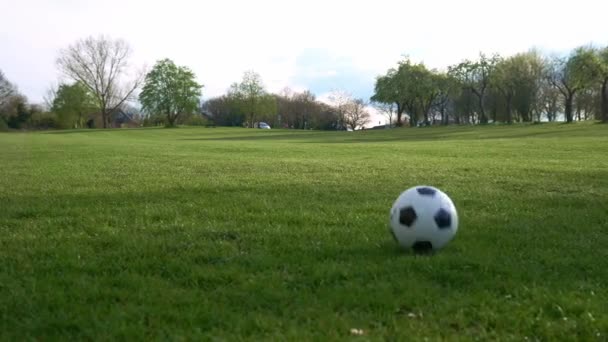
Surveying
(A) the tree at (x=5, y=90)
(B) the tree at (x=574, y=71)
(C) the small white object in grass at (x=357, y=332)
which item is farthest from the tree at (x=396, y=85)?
(C) the small white object in grass at (x=357, y=332)

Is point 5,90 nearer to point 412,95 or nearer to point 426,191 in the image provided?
point 412,95

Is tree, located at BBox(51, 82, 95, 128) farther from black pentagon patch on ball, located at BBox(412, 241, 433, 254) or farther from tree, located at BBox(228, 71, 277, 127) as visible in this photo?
black pentagon patch on ball, located at BBox(412, 241, 433, 254)

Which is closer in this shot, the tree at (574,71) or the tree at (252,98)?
the tree at (574,71)

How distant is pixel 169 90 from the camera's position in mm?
87812

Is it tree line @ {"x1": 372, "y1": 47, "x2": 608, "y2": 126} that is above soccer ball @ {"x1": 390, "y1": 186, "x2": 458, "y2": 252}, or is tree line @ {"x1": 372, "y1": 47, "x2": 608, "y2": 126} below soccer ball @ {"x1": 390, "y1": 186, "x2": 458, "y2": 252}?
above

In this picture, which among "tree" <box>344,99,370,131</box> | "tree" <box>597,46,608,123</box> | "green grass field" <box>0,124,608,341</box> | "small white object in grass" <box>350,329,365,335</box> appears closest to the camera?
"small white object in grass" <box>350,329,365,335</box>

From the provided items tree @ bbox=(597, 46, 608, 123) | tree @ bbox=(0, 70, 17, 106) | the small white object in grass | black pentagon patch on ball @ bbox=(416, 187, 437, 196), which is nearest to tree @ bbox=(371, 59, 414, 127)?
tree @ bbox=(597, 46, 608, 123)

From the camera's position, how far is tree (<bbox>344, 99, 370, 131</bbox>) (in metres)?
120

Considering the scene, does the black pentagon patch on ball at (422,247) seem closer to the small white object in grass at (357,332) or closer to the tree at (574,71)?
the small white object in grass at (357,332)

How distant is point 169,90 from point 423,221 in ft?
285

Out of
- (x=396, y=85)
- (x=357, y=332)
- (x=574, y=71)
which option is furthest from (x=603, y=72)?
(x=357, y=332)

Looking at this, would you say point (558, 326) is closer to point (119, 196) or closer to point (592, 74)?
point (119, 196)

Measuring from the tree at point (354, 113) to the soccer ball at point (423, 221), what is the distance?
115 metres

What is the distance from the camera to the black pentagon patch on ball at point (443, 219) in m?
5.43
